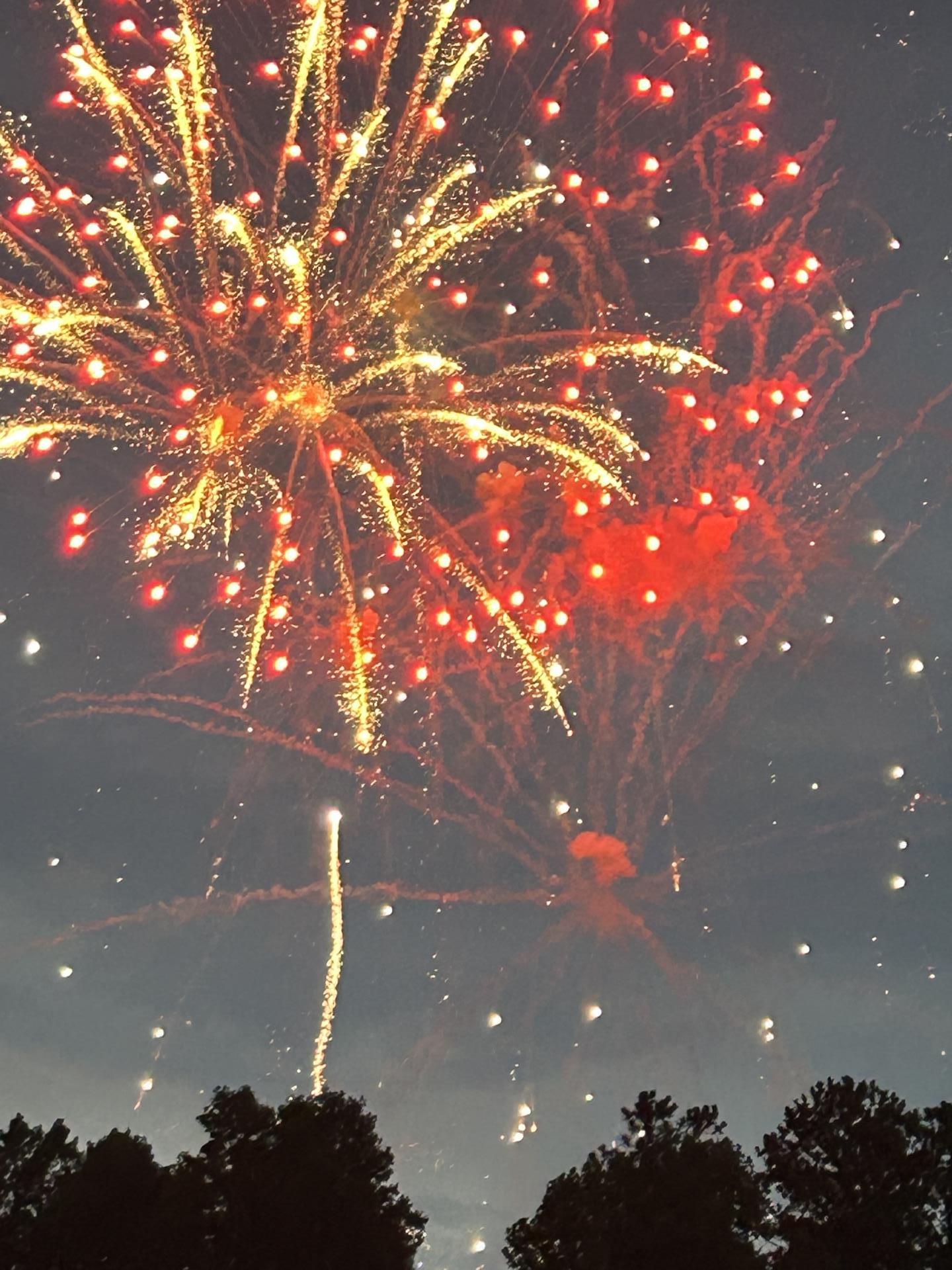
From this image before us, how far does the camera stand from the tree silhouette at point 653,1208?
22.4 m

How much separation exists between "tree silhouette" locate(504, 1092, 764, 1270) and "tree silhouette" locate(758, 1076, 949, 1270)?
0.91 meters

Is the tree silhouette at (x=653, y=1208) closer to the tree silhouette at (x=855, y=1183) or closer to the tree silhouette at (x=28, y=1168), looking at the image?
the tree silhouette at (x=855, y=1183)

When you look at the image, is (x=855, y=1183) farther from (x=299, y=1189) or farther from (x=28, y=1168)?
(x=28, y=1168)

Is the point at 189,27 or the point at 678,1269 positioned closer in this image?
the point at 678,1269

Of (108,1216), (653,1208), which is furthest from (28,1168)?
(653,1208)

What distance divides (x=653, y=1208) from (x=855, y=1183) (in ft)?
14.8

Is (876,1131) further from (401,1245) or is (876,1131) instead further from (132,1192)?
(132,1192)

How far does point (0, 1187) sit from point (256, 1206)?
1044 centimetres

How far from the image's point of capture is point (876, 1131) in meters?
24.8

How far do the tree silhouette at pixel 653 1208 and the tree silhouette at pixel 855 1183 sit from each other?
2.98 ft

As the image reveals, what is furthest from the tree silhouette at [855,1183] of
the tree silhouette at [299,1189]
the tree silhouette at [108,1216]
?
the tree silhouette at [108,1216]

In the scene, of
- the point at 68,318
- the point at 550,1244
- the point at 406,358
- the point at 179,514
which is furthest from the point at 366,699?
the point at 550,1244

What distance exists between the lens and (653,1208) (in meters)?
23.1

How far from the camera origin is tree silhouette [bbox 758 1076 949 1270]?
2314 centimetres
